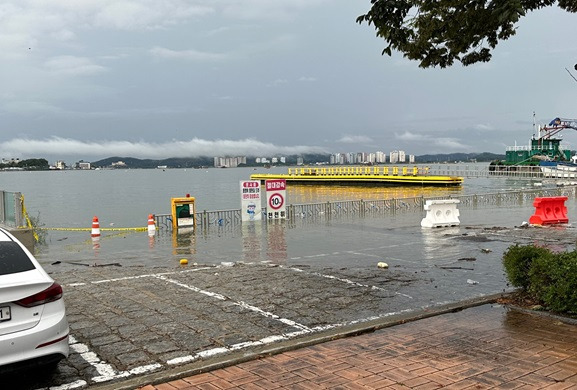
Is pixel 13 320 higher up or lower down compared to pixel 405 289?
higher up

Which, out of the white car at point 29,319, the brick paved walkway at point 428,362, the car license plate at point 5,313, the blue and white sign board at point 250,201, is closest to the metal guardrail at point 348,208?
the blue and white sign board at point 250,201

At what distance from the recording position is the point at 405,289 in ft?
28.8

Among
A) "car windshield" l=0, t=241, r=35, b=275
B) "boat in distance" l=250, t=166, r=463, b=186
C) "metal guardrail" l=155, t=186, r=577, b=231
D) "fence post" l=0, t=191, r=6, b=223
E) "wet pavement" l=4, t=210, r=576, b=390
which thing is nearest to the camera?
"car windshield" l=0, t=241, r=35, b=275

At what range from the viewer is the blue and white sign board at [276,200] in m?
23.5

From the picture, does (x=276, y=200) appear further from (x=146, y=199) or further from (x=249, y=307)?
(x=146, y=199)

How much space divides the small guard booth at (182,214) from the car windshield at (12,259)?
51.9 ft

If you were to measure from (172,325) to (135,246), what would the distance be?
1096cm

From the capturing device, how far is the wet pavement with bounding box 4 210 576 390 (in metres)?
5.58

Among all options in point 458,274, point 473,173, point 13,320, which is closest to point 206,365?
point 13,320

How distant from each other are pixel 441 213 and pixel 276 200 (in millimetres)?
7855

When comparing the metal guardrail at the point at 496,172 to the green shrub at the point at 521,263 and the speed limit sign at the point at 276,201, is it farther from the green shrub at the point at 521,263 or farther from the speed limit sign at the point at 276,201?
the green shrub at the point at 521,263

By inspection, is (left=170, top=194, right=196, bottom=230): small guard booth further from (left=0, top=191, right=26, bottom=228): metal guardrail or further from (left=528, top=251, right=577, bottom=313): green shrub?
(left=528, top=251, right=577, bottom=313): green shrub

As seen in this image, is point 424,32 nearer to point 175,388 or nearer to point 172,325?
point 172,325

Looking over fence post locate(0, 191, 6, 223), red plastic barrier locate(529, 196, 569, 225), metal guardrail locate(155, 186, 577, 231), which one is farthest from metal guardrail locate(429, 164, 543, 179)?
fence post locate(0, 191, 6, 223)
